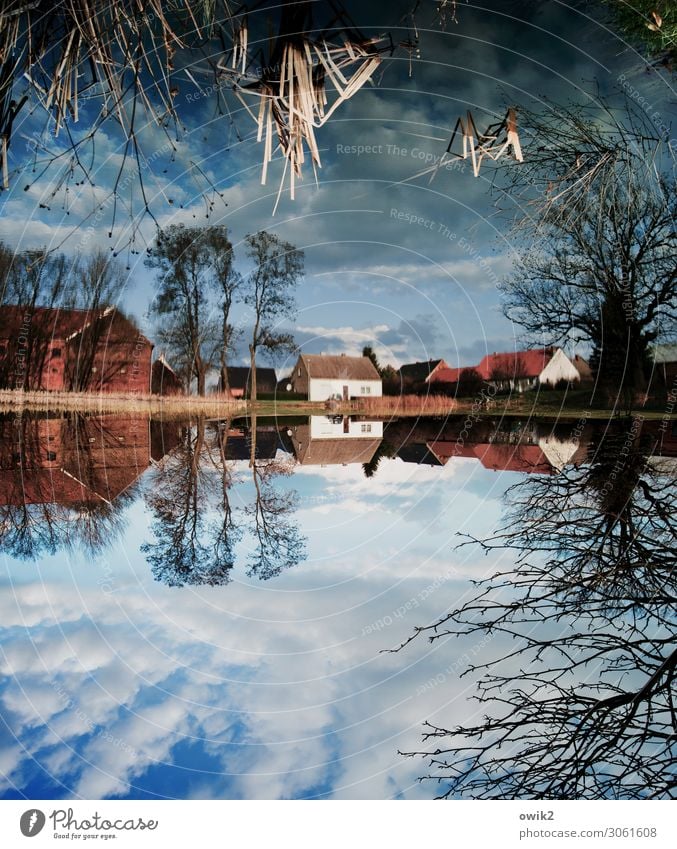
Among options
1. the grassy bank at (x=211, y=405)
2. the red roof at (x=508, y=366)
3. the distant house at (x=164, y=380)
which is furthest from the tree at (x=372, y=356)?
the distant house at (x=164, y=380)

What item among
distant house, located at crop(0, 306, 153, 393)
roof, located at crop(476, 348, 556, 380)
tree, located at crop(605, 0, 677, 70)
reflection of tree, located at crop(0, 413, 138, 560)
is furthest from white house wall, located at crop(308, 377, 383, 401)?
tree, located at crop(605, 0, 677, 70)

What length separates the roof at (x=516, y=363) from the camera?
8.68 ft

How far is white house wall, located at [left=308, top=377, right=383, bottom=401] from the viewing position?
8.06 ft

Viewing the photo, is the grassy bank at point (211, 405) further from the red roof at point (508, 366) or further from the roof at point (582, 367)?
the roof at point (582, 367)

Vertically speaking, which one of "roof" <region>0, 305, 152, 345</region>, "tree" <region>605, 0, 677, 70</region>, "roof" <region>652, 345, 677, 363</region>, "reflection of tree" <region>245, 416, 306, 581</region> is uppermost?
"tree" <region>605, 0, 677, 70</region>

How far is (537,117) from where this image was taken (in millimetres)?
2547

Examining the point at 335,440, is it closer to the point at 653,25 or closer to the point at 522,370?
the point at 522,370

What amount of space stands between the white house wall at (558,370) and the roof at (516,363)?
0.08ft

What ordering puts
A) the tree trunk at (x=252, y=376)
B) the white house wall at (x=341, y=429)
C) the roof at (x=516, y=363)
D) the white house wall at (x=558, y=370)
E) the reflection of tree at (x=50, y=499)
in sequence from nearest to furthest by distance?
the reflection of tree at (x=50, y=499)
the tree trunk at (x=252, y=376)
the white house wall at (x=341, y=429)
the roof at (x=516, y=363)
the white house wall at (x=558, y=370)

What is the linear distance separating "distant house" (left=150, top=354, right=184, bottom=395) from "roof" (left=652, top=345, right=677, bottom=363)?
2.30m

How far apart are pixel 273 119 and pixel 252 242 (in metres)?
0.60

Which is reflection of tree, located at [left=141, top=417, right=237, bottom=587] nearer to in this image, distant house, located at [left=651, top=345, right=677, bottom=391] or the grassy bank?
the grassy bank

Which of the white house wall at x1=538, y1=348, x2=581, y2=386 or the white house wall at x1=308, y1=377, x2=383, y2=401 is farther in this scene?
the white house wall at x1=538, y1=348, x2=581, y2=386
